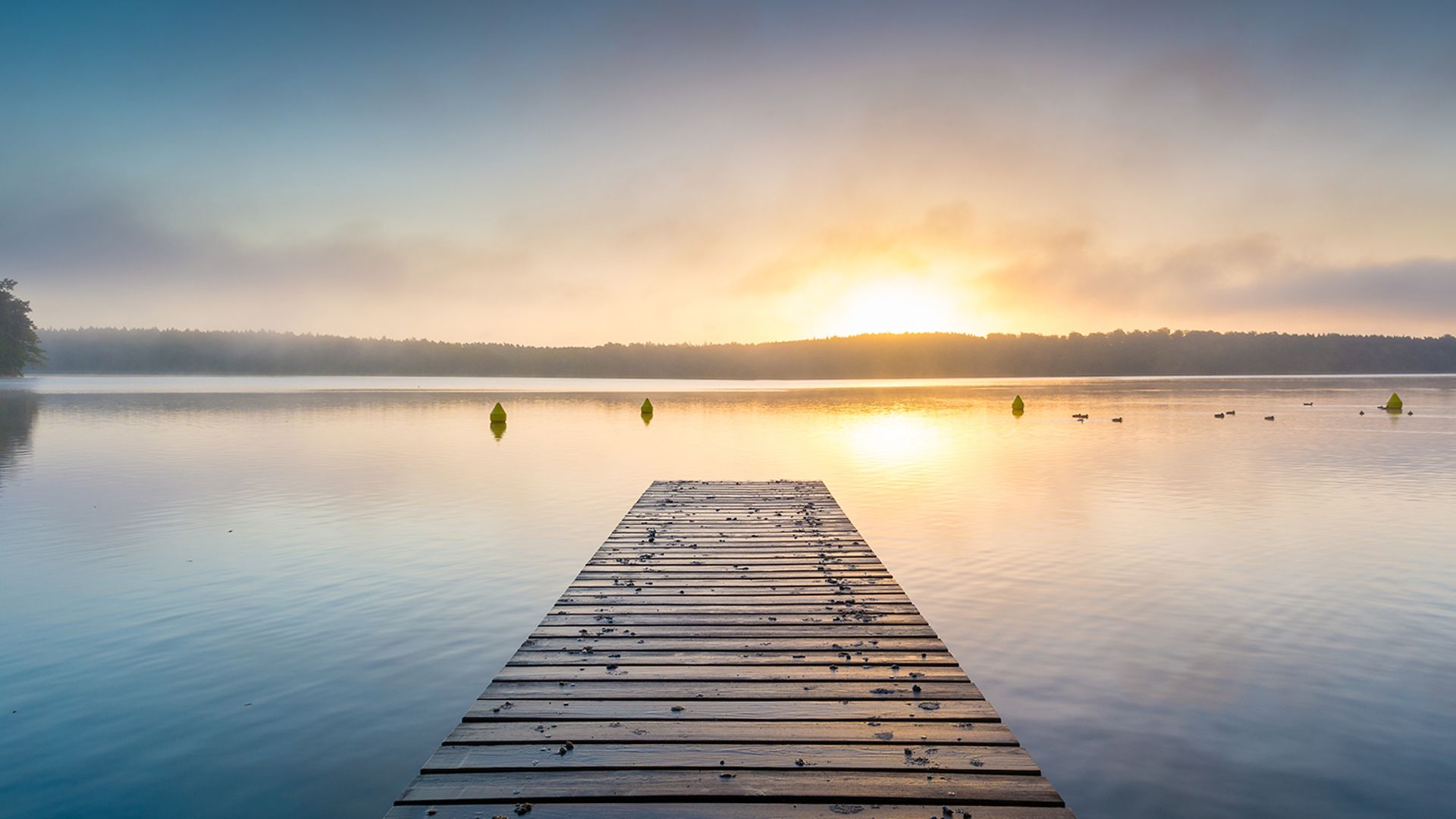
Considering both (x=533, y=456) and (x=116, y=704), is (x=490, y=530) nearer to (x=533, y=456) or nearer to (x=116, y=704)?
(x=116, y=704)

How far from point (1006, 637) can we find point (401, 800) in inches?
305

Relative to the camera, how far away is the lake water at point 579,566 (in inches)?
272

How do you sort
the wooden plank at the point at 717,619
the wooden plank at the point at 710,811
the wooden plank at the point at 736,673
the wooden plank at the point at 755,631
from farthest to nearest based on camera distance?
1. the wooden plank at the point at 717,619
2. the wooden plank at the point at 755,631
3. the wooden plank at the point at 736,673
4. the wooden plank at the point at 710,811

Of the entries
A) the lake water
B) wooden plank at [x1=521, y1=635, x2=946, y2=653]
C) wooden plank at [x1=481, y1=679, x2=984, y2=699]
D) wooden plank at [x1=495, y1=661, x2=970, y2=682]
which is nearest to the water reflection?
the lake water

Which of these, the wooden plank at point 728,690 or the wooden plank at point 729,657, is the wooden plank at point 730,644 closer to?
the wooden plank at point 729,657

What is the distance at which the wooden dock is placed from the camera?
15.6 ft

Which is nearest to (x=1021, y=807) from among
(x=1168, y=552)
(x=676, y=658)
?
(x=676, y=658)

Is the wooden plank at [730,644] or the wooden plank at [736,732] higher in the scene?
the wooden plank at [736,732]

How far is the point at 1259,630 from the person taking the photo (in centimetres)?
1052

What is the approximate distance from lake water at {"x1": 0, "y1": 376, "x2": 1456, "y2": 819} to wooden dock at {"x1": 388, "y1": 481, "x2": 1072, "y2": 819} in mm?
1488

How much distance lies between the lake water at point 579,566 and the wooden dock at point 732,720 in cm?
149

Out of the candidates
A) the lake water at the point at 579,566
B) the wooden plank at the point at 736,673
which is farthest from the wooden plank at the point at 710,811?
the lake water at the point at 579,566

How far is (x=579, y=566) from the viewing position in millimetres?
14203

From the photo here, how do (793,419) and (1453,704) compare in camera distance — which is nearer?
(1453,704)
